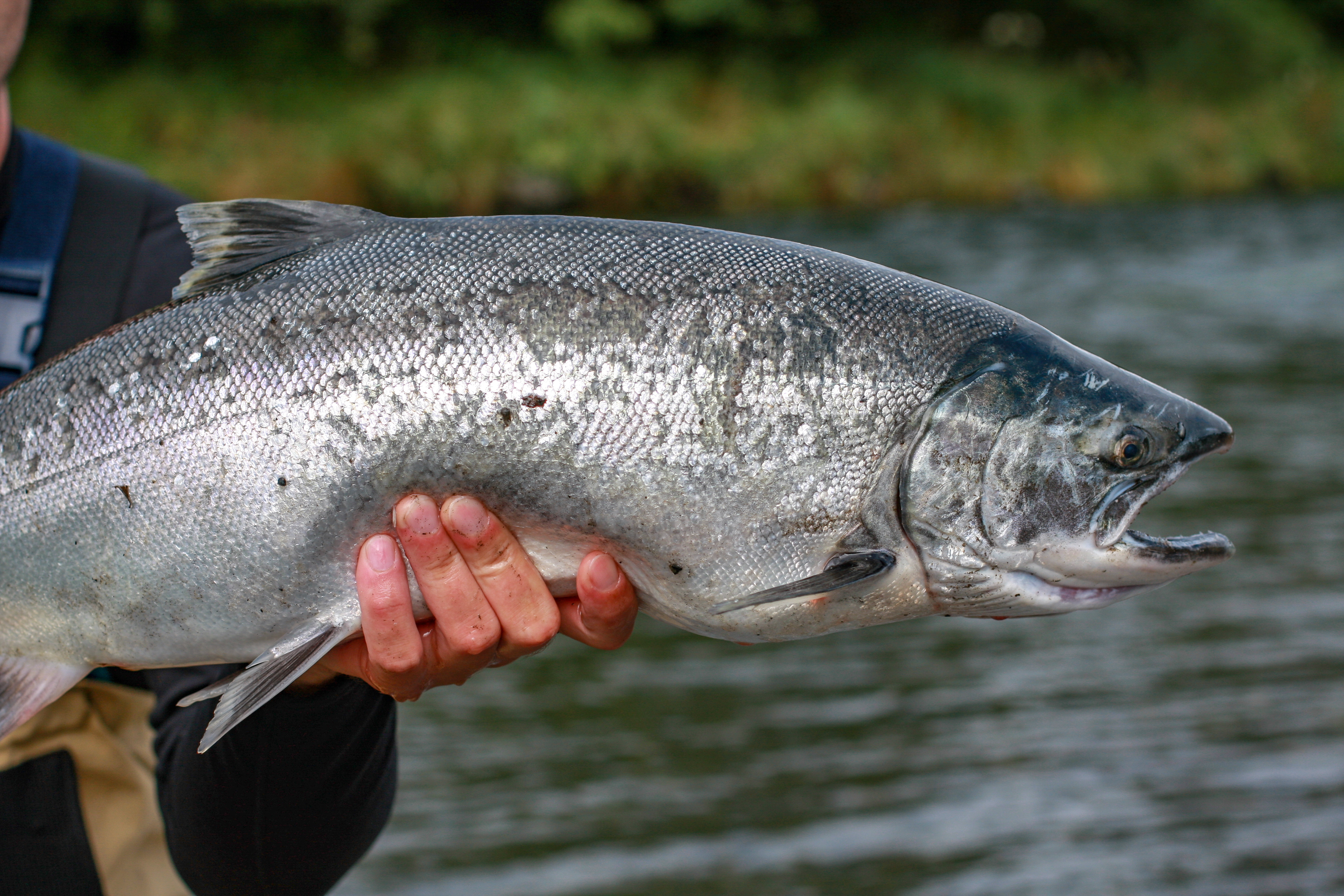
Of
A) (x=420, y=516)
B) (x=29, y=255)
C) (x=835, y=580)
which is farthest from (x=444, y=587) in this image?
(x=29, y=255)

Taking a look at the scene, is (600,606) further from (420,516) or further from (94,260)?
(94,260)

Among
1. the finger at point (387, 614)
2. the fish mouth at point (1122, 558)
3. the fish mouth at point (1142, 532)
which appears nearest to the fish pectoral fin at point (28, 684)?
the finger at point (387, 614)

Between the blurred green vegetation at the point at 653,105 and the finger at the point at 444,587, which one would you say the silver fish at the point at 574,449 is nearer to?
the finger at the point at 444,587

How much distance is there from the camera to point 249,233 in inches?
97.8

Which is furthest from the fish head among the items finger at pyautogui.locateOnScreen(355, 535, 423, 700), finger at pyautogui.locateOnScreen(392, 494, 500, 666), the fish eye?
finger at pyautogui.locateOnScreen(355, 535, 423, 700)

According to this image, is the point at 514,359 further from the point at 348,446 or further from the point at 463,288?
the point at 348,446

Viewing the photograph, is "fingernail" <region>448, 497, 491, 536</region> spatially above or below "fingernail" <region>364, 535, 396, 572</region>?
above

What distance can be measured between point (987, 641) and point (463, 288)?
5221 millimetres

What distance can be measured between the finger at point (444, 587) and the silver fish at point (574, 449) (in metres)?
0.05

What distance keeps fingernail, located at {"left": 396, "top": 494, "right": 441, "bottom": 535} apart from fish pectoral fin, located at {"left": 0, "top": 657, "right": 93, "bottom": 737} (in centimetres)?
67

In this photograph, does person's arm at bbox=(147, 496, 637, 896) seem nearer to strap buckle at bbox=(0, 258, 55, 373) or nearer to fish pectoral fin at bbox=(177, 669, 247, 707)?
fish pectoral fin at bbox=(177, 669, 247, 707)

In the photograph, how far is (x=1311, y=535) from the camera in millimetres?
8289

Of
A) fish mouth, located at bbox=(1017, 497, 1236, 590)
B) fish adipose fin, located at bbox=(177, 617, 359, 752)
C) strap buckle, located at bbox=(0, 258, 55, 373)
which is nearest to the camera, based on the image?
fish adipose fin, located at bbox=(177, 617, 359, 752)

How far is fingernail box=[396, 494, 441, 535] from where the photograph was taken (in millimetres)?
2289
